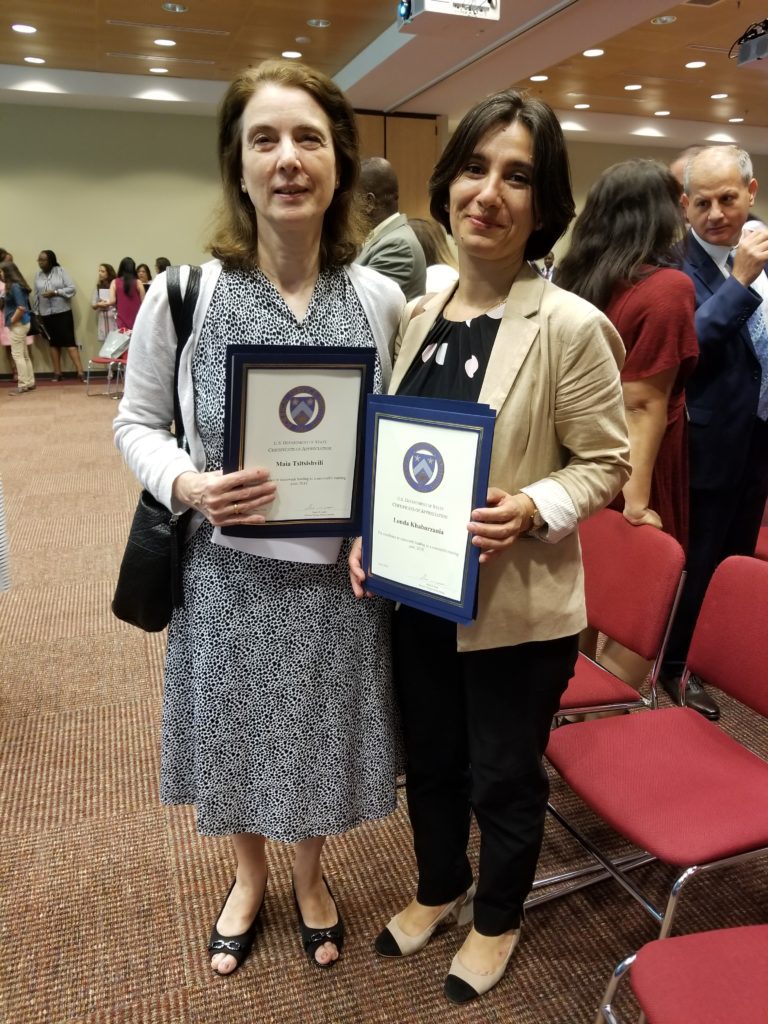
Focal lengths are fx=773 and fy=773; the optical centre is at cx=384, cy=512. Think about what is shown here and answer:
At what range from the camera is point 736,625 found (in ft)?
5.90

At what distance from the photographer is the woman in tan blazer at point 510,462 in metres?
1.29

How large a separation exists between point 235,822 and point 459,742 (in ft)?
1.63

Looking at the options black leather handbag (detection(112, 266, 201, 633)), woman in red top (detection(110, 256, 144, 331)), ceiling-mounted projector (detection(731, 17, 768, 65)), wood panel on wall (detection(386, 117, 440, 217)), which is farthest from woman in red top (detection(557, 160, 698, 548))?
woman in red top (detection(110, 256, 144, 331))

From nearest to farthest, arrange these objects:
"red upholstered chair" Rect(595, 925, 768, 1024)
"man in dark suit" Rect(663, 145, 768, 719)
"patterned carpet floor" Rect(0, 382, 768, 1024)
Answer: "red upholstered chair" Rect(595, 925, 768, 1024) < "patterned carpet floor" Rect(0, 382, 768, 1024) < "man in dark suit" Rect(663, 145, 768, 719)

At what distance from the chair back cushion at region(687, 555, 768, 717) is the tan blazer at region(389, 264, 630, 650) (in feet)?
1.86

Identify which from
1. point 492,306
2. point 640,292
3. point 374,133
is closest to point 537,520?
point 492,306

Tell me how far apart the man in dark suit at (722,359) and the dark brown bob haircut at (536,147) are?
1275mm

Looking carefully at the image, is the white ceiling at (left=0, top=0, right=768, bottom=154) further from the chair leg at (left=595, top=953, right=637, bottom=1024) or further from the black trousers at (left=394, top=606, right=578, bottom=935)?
→ the chair leg at (left=595, top=953, right=637, bottom=1024)

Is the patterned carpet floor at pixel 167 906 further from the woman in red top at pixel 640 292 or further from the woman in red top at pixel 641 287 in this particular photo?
the woman in red top at pixel 641 287

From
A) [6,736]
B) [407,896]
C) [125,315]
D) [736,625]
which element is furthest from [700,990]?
[125,315]

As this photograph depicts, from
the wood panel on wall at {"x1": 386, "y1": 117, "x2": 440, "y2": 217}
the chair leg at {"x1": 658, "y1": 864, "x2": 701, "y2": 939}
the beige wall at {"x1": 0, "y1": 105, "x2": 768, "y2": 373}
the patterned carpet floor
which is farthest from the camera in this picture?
the beige wall at {"x1": 0, "y1": 105, "x2": 768, "y2": 373}

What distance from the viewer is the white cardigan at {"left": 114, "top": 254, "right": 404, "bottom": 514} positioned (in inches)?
53.2

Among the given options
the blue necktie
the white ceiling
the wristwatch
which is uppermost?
the white ceiling

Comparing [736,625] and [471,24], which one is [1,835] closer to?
[736,625]
